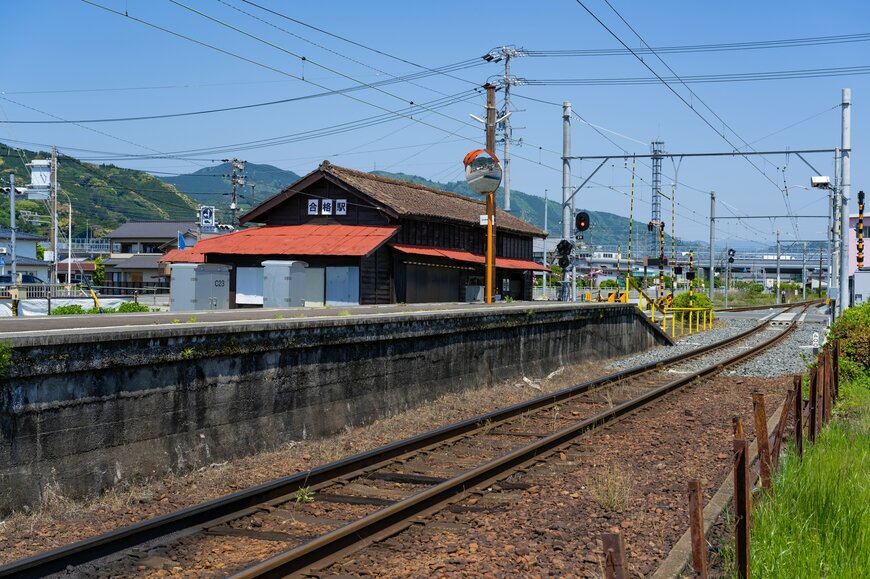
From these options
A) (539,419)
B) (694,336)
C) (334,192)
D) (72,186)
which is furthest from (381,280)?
(72,186)

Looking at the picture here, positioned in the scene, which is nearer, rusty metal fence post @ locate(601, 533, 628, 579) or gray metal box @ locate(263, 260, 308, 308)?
rusty metal fence post @ locate(601, 533, 628, 579)

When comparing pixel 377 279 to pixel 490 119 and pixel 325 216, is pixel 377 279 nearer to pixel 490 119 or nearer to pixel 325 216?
pixel 325 216

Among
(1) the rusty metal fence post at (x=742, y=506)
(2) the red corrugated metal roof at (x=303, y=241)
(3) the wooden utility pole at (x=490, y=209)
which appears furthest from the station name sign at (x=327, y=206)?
(1) the rusty metal fence post at (x=742, y=506)

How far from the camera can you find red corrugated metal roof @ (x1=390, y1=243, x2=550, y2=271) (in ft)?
93.9

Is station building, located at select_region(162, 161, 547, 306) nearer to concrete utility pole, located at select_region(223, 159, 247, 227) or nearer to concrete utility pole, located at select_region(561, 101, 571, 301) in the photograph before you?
concrete utility pole, located at select_region(561, 101, 571, 301)

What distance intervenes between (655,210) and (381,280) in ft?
295

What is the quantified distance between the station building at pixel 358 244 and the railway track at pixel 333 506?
635 inches

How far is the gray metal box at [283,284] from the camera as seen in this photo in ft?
83.4

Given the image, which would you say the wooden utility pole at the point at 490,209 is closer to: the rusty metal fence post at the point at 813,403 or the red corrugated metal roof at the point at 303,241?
the red corrugated metal roof at the point at 303,241

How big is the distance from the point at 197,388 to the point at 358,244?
60.0 ft

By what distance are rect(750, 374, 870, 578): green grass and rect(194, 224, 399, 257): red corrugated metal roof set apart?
1931 centimetres

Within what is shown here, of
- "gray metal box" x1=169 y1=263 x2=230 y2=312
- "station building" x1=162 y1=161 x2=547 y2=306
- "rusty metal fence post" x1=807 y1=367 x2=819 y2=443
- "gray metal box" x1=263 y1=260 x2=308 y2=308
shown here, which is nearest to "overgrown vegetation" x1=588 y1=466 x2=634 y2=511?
"rusty metal fence post" x1=807 y1=367 x2=819 y2=443

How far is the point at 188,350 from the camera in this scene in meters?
8.87

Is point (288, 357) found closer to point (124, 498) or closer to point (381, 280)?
point (124, 498)
